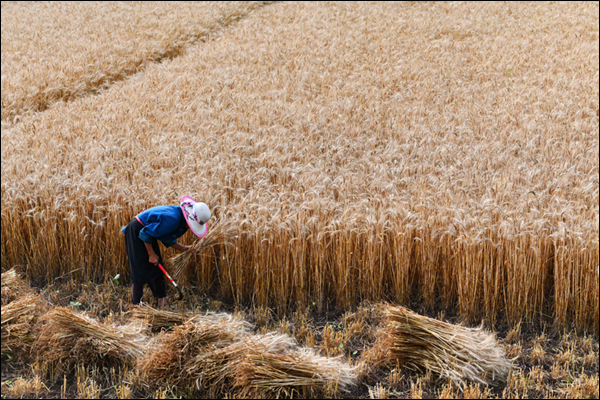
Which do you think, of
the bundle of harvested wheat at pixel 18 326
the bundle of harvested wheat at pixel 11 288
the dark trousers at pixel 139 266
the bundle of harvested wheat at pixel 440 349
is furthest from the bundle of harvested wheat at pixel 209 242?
the bundle of harvested wheat at pixel 440 349

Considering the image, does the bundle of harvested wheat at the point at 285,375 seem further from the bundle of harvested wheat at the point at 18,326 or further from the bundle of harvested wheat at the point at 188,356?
the bundle of harvested wheat at the point at 18,326

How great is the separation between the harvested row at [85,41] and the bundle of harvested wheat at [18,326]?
5505mm

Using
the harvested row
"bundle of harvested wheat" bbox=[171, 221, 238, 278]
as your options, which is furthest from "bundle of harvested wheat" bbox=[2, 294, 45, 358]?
the harvested row

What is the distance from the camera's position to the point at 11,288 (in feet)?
12.9

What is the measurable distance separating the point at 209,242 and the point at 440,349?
1.87m

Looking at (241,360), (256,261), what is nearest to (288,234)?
(256,261)

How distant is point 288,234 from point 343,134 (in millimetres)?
2755

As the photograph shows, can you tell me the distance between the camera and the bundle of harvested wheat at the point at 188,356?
316 cm

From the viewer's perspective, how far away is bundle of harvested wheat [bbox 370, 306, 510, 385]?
125 inches

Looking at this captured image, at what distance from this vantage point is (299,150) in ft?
19.1

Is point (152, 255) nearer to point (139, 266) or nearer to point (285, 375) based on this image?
point (139, 266)

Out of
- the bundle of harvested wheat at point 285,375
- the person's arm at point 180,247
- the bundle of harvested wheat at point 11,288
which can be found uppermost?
the person's arm at point 180,247

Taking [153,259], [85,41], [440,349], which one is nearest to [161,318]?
[153,259]

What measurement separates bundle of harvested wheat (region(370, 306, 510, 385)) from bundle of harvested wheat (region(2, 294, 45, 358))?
7.61ft
